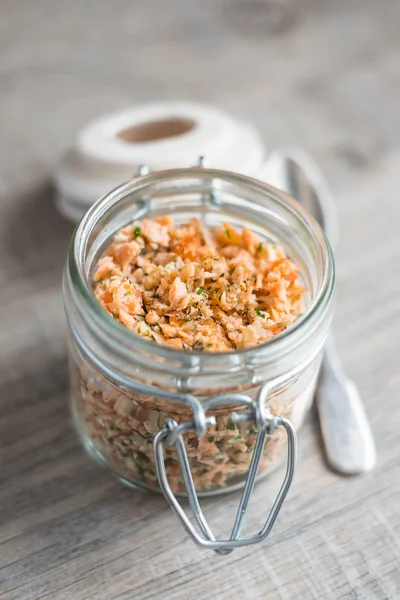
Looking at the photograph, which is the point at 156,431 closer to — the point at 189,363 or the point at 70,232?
the point at 189,363

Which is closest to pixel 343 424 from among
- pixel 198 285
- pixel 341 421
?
pixel 341 421

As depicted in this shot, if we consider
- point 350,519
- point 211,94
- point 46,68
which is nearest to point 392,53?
point 211,94

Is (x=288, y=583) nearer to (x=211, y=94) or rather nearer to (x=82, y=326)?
(x=82, y=326)

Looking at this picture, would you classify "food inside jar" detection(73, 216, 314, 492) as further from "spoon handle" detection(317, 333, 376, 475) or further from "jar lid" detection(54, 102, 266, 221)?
"jar lid" detection(54, 102, 266, 221)

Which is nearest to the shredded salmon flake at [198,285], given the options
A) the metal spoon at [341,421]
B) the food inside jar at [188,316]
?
the food inside jar at [188,316]

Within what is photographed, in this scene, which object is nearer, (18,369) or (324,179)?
(18,369)

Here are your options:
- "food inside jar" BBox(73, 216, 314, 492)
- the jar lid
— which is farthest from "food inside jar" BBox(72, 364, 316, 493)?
the jar lid
